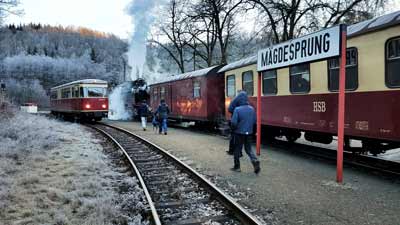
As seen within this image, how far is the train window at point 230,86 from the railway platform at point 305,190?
4992 mm

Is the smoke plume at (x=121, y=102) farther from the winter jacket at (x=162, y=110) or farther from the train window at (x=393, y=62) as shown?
the train window at (x=393, y=62)

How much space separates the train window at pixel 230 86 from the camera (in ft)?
50.2

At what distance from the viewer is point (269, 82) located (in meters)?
12.5

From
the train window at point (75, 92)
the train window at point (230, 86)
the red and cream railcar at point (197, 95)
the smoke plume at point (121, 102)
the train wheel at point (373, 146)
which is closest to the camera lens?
the train wheel at point (373, 146)

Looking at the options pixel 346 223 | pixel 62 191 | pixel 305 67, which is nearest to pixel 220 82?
pixel 305 67

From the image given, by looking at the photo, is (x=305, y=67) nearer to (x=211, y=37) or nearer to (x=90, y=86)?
(x=90, y=86)

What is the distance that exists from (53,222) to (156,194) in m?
2.05

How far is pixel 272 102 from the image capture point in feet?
40.0

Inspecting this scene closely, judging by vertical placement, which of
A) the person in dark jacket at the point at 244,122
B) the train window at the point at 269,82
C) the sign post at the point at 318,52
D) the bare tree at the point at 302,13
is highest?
the bare tree at the point at 302,13

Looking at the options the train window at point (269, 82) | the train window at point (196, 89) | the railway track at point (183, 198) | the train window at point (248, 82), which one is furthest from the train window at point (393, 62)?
the train window at point (196, 89)

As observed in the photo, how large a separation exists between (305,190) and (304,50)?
3030mm

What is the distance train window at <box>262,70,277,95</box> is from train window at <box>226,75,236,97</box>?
2409mm

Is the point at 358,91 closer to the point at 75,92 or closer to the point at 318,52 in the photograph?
the point at 318,52

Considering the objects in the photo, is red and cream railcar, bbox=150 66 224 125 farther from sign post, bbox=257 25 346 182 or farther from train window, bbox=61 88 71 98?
train window, bbox=61 88 71 98
